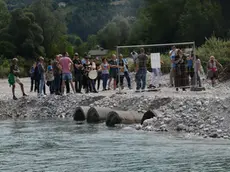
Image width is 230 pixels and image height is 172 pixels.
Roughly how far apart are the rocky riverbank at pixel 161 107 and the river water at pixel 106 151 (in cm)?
102

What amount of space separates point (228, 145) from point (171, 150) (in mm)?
1580

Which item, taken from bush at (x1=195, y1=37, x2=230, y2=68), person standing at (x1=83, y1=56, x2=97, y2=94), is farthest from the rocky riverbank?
bush at (x1=195, y1=37, x2=230, y2=68)

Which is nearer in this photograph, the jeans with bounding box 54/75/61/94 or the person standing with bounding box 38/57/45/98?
the person standing with bounding box 38/57/45/98

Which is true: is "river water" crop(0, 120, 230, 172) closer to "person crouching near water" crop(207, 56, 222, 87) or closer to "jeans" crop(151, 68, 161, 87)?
"jeans" crop(151, 68, 161, 87)

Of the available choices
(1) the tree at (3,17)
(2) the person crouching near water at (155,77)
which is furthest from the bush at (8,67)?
(2) the person crouching near water at (155,77)

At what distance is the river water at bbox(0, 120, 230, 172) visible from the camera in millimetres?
17094

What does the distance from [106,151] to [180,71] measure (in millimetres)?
11224

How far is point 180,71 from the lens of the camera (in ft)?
98.5

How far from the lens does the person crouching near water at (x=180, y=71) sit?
29.9 meters

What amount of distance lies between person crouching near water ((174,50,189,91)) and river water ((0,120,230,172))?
6.34 meters

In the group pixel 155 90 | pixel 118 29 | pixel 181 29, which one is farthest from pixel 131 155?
pixel 118 29

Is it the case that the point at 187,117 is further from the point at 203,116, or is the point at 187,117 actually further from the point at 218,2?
the point at 218,2

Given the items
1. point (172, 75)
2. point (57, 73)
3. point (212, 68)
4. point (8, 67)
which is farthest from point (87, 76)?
point (8, 67)

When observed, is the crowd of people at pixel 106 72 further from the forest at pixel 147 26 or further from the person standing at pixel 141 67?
the forest at pixel 147 26
